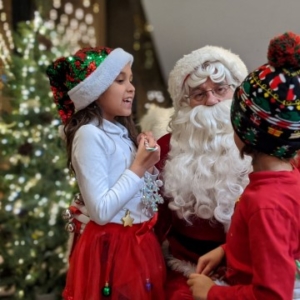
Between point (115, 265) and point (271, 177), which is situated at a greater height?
point (271, 177)

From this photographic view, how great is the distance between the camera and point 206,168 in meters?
1.68

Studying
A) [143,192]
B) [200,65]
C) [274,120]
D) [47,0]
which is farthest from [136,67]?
[274,120]

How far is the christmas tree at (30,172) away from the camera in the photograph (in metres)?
2.61

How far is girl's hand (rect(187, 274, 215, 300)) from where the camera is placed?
46.9 inches

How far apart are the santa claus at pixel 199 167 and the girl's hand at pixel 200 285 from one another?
0.31 metres

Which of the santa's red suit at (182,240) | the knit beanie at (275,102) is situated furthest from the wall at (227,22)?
the knit beanie at (275,102)

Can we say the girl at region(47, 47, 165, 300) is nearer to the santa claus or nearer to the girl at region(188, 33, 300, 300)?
the santa claus

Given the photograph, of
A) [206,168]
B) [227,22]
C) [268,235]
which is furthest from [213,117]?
[227,22]

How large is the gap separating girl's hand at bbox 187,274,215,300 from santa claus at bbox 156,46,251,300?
314mm

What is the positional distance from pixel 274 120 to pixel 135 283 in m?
0.73

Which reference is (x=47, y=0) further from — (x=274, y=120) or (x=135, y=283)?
(x=274, y=120)

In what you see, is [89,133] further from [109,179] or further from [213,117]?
[213,117]

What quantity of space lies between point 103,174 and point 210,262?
0.40 meters

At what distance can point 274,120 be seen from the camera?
1041 millimetres
